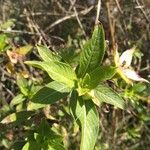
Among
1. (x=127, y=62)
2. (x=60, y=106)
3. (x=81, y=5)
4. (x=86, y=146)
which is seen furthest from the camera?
(x=81, y=5)

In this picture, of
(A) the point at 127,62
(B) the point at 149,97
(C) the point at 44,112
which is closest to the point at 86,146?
(A) the point at 127,62

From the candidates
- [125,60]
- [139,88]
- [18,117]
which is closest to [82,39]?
[139,88]

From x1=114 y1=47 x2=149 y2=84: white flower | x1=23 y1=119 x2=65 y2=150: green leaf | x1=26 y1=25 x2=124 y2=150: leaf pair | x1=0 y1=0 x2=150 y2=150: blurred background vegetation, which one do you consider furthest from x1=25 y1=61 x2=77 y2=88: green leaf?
x1=0 y1=0 x2=150 y2=150: blurred background vegetation

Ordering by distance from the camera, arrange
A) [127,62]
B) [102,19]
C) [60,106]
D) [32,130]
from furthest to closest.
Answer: [102,19] → [60,106] → [32,130] → [127,62]

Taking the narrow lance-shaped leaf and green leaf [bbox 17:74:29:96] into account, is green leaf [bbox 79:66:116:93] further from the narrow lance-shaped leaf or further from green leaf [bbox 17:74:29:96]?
green leaf [bbox 17:74:29:96]

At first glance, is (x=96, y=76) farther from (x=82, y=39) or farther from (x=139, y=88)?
(x=82, y=39)

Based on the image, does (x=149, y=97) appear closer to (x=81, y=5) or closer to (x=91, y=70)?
(x=91, y=70)
